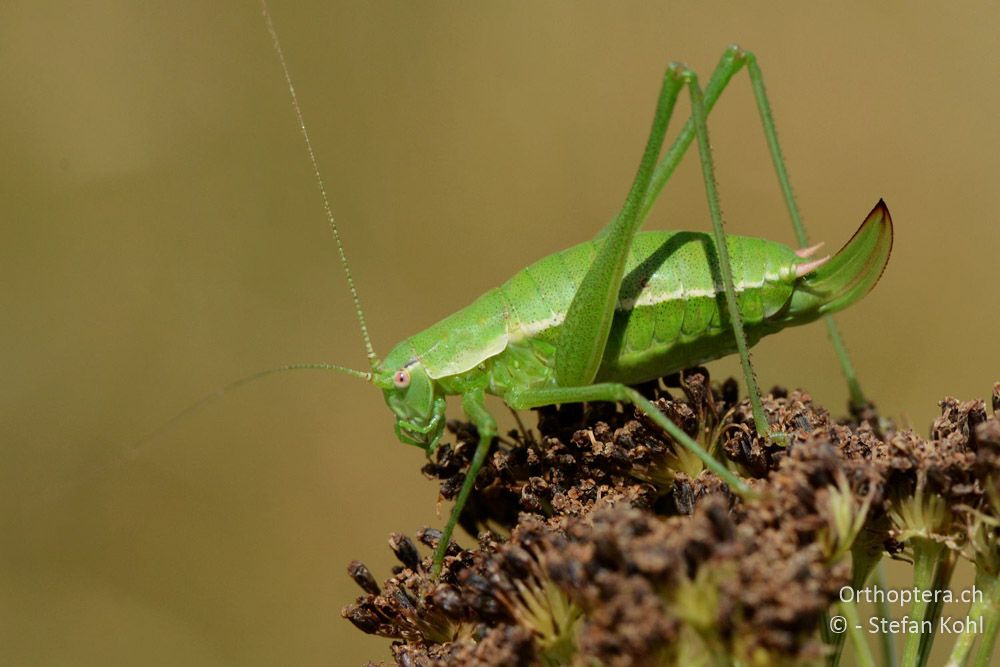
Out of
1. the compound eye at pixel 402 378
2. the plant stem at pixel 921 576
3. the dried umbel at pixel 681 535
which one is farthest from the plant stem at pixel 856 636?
the compound eye at pixel 402 378

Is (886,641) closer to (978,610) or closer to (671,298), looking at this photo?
(978,610)

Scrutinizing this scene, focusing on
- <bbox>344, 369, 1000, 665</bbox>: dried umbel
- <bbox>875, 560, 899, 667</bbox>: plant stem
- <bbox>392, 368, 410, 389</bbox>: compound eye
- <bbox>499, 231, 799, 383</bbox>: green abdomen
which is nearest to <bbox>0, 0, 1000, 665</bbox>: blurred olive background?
<bbox>392, 368, 410, 389</bbox>: compound eye

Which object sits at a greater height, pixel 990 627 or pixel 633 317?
pixel 633 317

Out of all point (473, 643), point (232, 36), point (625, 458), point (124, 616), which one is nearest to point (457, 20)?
point (232, 36)

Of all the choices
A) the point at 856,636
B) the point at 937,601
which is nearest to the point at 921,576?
the point at 937,601

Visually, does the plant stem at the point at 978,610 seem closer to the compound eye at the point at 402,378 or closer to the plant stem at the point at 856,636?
the plant stem at the point at 856,636

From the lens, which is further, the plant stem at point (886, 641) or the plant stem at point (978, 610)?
the plant stem at point (886, 641)

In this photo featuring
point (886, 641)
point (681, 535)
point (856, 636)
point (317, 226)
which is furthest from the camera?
point (317, 226)

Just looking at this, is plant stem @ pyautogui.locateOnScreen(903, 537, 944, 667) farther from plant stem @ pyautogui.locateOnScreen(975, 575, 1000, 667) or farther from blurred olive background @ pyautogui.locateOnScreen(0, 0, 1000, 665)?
blurred olive background @ pyautogui.locateOnScreen(0, 0, 1000, 665)
